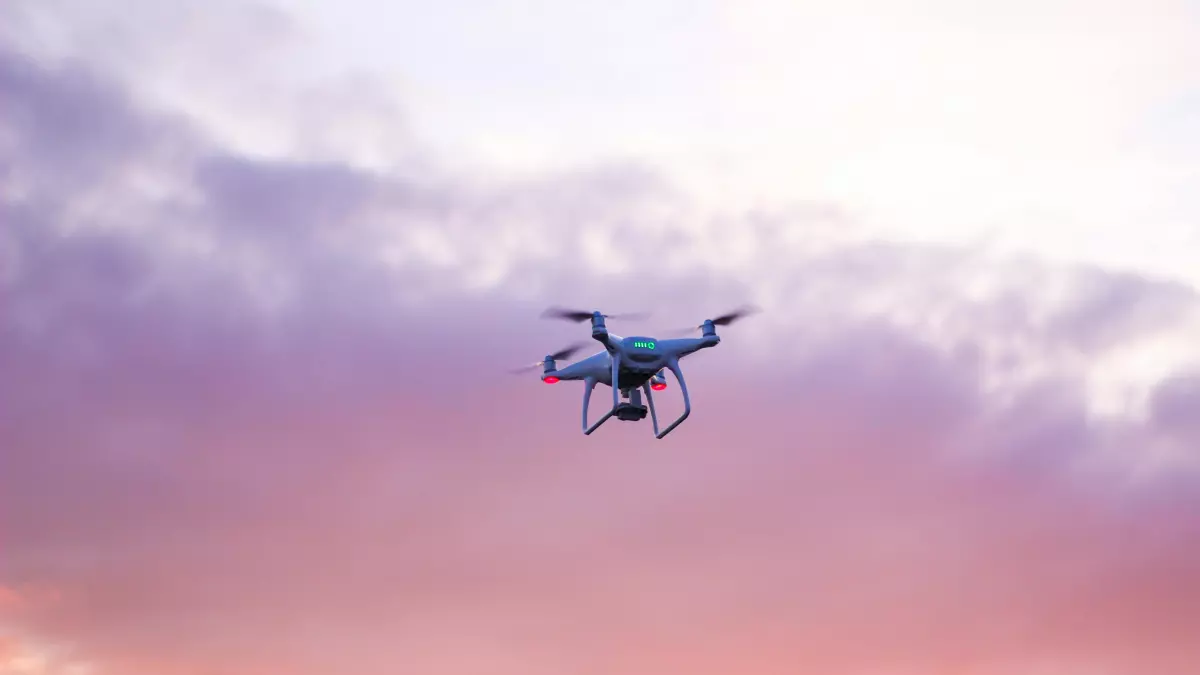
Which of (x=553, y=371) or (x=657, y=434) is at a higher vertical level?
(x=553, y=371)

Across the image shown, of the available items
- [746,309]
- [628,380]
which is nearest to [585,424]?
[628,380]

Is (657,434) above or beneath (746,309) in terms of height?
beneath

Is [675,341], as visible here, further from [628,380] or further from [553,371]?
[553,371]

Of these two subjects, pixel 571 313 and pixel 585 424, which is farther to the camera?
pixel 585 424

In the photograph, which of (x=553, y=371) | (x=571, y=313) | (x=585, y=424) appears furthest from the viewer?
(x=553, y=371)

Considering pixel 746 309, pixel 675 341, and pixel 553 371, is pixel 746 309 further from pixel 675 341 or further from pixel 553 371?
pixel 553 371

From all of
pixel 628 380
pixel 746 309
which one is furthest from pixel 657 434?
pixel 746 309

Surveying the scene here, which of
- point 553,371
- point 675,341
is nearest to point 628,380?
point 675,341

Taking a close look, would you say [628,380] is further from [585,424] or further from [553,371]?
[553,371]

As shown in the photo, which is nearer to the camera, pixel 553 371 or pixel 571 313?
pixel 571 313

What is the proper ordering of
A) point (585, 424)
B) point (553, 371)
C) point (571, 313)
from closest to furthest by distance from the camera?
point (571, 313), point (585, 424), point (553, 371)
